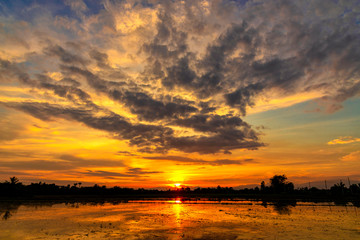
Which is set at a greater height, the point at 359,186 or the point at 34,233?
the point at 359,186

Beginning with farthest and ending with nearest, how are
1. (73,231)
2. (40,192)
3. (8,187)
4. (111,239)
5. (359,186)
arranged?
(359,186) < (40,192) < (8,187) < (73,231) < (111,239)

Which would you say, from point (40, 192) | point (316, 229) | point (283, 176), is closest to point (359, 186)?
point (283, 176)

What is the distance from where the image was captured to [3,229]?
1112 inches

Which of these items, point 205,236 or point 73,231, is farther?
point 73,231

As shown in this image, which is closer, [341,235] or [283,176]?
[341,235]

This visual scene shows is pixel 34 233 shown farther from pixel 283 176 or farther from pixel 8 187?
pixel 283 176

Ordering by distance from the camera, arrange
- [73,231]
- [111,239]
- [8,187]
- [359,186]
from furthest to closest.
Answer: [359,186], [8,187], [73,231], [111,239]

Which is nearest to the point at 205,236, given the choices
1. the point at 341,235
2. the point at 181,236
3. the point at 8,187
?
the point at 181,236

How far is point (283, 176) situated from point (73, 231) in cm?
16666

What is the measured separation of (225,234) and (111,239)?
13128 millimetres

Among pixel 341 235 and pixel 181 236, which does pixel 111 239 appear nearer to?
pixel 181 236

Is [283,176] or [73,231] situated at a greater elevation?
[283,176]

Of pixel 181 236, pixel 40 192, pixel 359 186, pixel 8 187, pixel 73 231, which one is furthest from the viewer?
pixel 359 186

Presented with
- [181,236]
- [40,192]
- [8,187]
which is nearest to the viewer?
[181,236]
